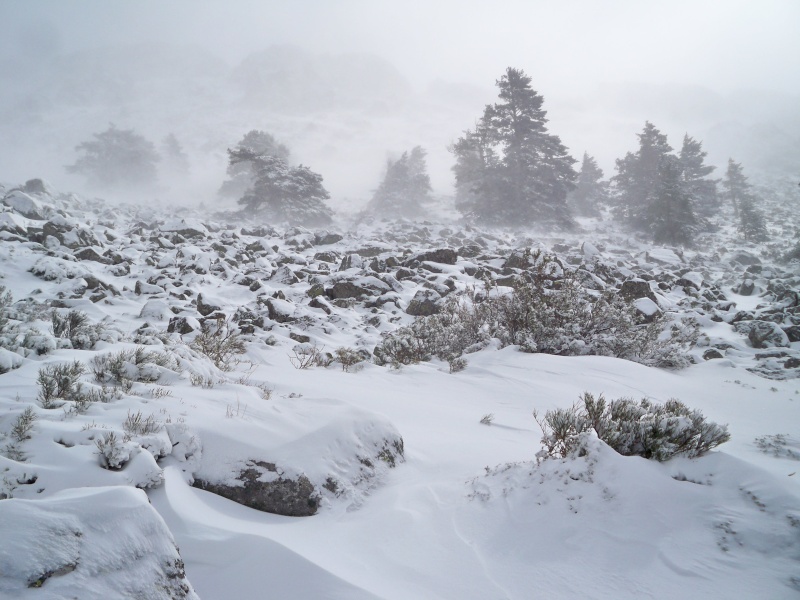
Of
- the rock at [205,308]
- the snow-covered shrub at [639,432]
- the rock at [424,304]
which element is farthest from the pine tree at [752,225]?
the rock at [205,308]

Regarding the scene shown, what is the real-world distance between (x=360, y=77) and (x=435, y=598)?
11079 centimetres

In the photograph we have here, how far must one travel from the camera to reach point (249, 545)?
189 centimetres

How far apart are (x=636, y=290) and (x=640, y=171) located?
1017 inches

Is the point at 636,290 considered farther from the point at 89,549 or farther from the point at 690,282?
the point at 89,549

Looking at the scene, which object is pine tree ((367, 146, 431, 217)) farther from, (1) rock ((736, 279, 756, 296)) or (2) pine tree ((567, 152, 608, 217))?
(1) rock ((736, 279, 756, 296))

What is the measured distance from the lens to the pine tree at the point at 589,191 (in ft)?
117

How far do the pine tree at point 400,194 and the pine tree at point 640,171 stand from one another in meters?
16.7

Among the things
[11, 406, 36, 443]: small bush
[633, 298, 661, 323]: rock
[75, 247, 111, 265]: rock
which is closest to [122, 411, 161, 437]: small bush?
[11, 406, 36, 443]: small bush

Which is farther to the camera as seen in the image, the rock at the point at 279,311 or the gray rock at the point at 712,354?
the rock at the point at 279,311

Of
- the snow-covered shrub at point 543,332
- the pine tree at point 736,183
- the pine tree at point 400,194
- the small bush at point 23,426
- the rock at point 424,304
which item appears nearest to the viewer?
the small bush at point 23,426

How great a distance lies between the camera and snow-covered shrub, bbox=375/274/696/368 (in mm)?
7093

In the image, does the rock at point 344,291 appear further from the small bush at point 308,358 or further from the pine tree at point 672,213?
the pine tree at point 672,213

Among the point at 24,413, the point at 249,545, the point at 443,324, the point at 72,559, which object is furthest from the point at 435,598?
the point at 443,324

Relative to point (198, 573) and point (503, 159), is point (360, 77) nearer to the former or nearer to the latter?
point (503, 159)
